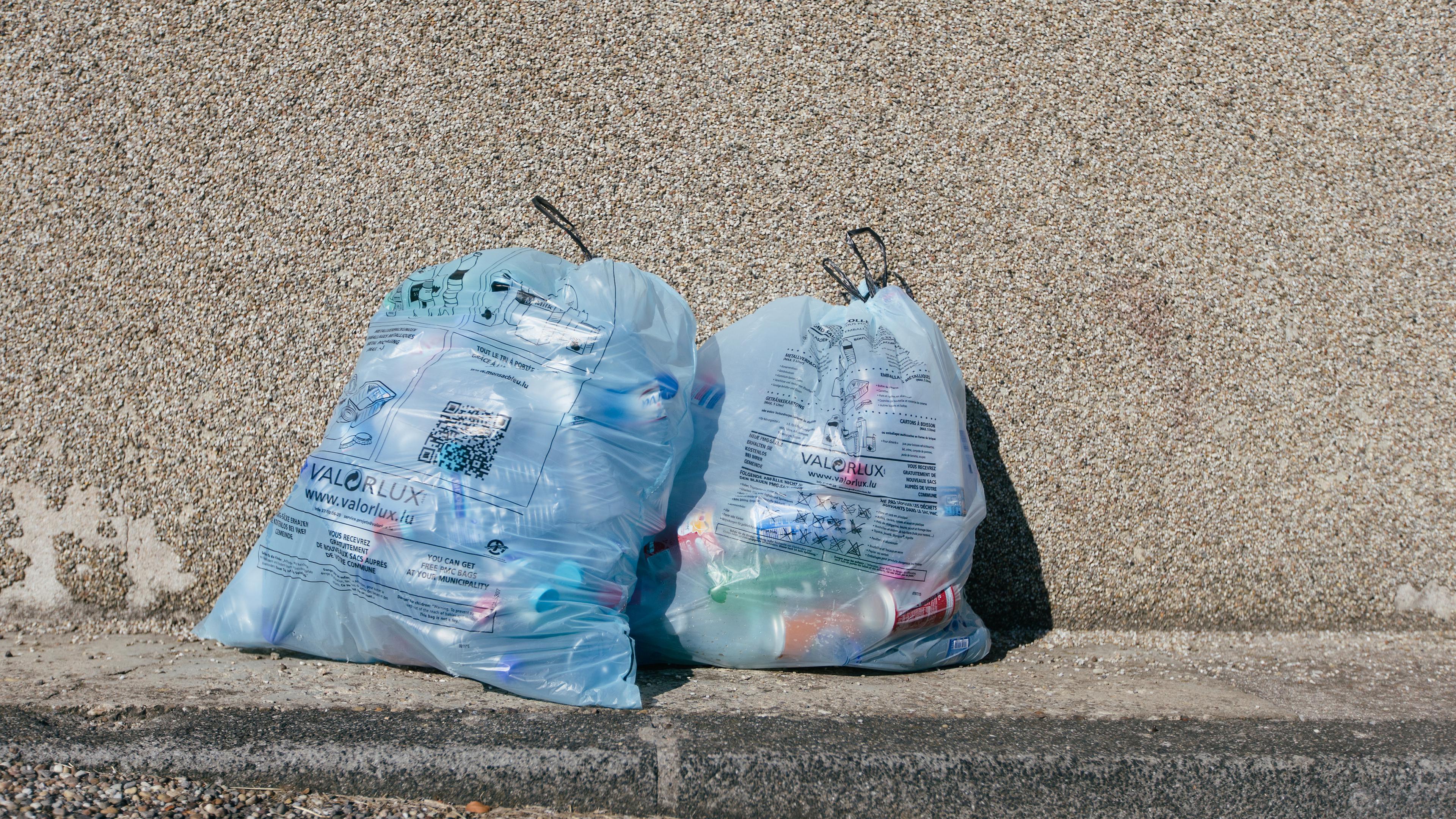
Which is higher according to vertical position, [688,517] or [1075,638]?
[688,517]

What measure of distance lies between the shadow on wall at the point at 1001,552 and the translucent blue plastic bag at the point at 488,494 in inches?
24.2

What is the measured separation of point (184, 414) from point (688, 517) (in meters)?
0.94

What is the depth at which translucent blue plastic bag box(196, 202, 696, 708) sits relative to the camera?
1.20 m

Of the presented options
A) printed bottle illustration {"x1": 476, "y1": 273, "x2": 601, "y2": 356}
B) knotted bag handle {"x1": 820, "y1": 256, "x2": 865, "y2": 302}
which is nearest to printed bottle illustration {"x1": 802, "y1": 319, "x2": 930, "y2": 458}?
knotted bag handle {"x1": 820, "y1": 256, "x2": 865, "y2": 302}

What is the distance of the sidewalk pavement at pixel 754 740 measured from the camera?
1.05 metres

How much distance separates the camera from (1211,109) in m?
1.85

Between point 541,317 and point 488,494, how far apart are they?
11.4 inches

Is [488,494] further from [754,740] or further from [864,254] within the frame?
[864,254]

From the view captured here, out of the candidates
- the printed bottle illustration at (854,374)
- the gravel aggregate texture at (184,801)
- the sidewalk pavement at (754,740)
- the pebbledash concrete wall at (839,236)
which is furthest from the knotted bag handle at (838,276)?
the gravel aggregate texture at (184,801)

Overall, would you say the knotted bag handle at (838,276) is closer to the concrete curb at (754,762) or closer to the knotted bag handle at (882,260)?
the knotted bag handle at (882,260)

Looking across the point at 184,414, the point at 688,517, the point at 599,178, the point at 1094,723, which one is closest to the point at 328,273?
the point at 184,414

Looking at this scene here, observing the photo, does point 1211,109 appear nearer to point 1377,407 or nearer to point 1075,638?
point 1377,407

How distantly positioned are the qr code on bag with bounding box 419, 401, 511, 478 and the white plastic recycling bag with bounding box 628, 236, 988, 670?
12.0 inches

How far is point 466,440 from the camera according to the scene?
1.26 metres
